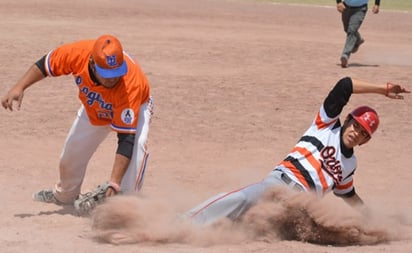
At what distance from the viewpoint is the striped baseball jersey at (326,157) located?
24.0 feet

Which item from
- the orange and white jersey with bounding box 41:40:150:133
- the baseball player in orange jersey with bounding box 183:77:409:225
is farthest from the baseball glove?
the baseball player in orange jersey with bounding box 183:77:409:225

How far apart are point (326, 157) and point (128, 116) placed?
1.63 metres

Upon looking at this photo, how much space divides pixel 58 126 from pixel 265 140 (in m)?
2.67

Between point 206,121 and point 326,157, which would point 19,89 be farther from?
point 206,121

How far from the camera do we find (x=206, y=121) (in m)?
12.2

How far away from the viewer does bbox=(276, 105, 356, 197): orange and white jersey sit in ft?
23.9

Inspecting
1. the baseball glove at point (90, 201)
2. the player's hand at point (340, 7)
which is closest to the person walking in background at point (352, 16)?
the player's hand at point (340, 7)

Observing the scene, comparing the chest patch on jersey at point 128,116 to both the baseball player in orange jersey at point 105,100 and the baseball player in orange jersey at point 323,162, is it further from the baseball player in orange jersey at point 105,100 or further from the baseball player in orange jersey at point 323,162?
the baseball player in orange jersey at point 323,162

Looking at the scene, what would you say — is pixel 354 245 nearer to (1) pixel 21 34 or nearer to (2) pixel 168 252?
(2) pixel 168 252

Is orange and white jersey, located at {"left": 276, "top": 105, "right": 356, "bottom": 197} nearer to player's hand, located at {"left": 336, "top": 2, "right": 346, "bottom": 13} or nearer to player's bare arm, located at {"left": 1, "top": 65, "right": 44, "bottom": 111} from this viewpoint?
player's bare arm, located at {"left": 1, "top": 65, "right": 44, "bottom": 111}

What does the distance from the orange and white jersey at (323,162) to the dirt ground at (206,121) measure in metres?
0.21

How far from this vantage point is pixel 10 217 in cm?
770

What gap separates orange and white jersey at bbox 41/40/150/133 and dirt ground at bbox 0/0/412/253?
0.72 metres

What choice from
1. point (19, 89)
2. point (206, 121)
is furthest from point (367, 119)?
point (206, 121)
